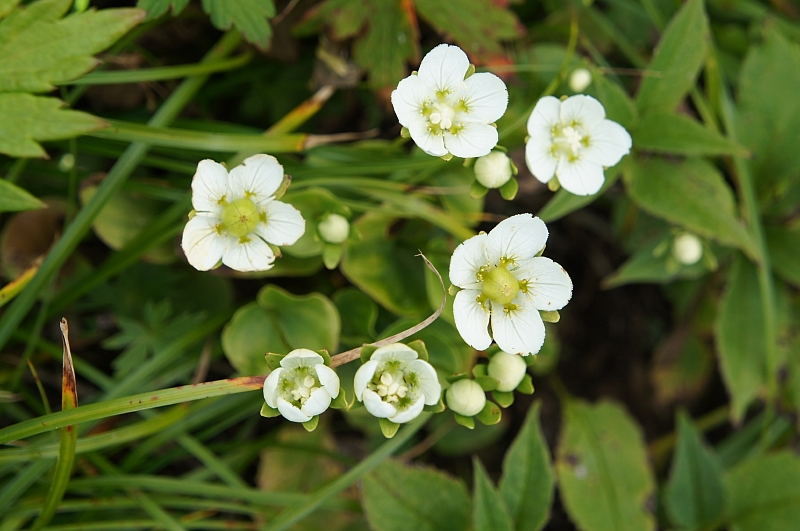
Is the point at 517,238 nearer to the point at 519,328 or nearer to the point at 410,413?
the point at 519,328

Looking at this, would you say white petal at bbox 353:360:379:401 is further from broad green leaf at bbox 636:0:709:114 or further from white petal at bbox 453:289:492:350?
broad green leaf at bbox 636:0:709:114

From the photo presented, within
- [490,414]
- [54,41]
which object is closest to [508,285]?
[490,414]

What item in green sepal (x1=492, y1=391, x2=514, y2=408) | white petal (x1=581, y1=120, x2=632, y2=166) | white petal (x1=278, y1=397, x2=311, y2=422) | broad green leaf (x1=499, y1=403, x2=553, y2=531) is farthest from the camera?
broad green leaf (x1=499, y1=403, x2=553, y2=531)

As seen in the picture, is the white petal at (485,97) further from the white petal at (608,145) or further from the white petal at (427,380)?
the white petal at (427,380)

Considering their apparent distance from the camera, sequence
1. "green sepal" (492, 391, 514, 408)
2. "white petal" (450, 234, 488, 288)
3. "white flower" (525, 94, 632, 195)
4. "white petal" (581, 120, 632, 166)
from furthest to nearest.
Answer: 1. "white petal" (581, 120, 632, 166)
2. "white flower" (525, 94, 632, 195)
3. "green sepal" (492, 391, 514, 408)
4. "white petal" (450, 234, 488, 288)

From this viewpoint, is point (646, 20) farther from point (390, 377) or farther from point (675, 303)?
point (390, 377)

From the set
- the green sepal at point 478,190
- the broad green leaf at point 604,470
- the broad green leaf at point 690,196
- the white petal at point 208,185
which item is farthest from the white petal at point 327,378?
the broad green leaf at point 604,470

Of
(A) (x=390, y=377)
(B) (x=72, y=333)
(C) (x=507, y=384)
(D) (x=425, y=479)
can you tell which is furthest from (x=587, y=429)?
(B) (x=72, y=333)

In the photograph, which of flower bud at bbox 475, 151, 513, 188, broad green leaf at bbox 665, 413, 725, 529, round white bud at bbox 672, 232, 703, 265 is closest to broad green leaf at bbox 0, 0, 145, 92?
flower bud at bbox 475, 151, 513, 188
